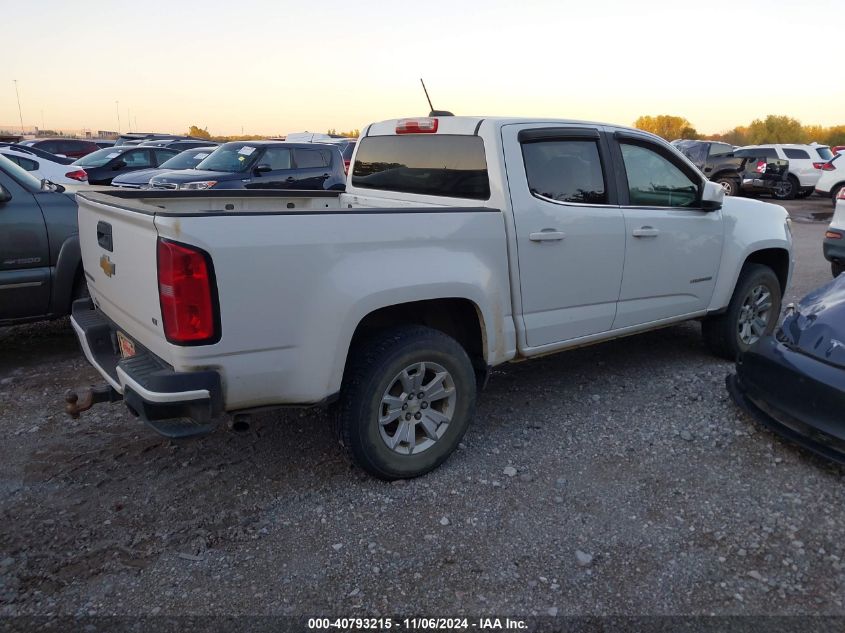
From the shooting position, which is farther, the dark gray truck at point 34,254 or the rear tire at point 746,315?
the rear tire at point 746,315

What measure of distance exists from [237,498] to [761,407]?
9.65 ft

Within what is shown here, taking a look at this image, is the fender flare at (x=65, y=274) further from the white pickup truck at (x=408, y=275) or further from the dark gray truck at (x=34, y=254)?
the white pickup truck at (x=408, y=275)

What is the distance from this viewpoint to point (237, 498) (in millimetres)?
3342

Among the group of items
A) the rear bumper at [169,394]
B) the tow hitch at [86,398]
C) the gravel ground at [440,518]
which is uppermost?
the rear bumper at [169,394]

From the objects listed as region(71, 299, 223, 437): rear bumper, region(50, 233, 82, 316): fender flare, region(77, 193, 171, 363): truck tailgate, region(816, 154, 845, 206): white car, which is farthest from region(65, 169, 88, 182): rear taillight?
region(816, 154, 845, 206): white car

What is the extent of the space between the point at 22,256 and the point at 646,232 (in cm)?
442

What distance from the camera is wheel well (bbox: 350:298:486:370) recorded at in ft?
11.3

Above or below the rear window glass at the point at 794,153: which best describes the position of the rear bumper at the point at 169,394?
below

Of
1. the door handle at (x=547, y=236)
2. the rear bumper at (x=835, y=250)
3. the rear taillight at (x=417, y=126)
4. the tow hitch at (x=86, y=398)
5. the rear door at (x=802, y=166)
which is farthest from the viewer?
the rear door at (x=802, y=166)

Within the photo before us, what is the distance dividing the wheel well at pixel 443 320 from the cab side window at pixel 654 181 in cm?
144

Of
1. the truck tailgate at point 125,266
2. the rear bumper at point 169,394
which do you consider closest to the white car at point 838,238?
the rear bumper at point 169,394

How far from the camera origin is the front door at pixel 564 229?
3734 mm

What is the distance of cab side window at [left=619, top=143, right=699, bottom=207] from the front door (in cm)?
24

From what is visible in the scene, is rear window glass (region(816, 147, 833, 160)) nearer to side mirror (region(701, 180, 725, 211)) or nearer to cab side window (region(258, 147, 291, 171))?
cab side window (region(258, 147, 291, 171))
